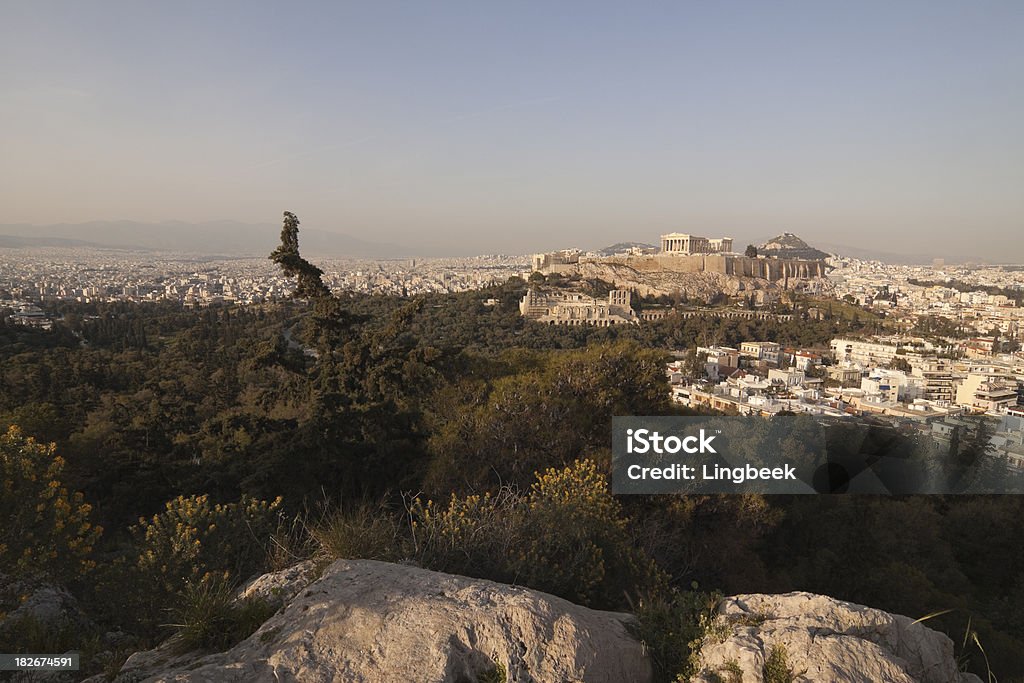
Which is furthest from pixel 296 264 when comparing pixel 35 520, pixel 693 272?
pixel 693 272

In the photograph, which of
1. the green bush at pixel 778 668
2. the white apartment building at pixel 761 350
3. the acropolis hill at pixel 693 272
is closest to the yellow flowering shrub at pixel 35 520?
the green bush at pixel 778 668

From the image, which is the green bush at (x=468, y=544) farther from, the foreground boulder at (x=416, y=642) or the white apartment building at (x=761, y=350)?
the white apartment building at (x=761, y=350)

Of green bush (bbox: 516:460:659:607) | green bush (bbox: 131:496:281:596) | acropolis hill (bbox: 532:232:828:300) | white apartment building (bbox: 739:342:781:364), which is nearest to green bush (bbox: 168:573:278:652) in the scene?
green bush (bbox: 131:496:281:596)

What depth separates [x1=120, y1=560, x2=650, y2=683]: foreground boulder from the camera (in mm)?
2283

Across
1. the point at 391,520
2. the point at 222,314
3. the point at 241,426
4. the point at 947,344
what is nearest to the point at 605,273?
the point at 947,344

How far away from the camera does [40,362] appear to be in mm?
17375

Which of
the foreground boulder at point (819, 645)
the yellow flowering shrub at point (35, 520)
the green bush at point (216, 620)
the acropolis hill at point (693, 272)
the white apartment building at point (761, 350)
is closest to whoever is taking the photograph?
the foreground boulder at point (819, 645)

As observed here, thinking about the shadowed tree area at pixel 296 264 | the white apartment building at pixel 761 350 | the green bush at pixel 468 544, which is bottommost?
the white apartment building at pixel 761 350

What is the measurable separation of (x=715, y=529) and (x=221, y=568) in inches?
216

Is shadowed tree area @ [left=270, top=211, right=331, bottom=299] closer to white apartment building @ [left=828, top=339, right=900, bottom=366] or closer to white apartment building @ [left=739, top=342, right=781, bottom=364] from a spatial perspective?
white apartment building @ [left=739, top=342, right=781, bottom=364]

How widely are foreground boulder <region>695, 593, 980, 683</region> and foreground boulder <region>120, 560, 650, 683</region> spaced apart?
425mm

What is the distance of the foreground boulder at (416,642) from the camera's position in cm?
228

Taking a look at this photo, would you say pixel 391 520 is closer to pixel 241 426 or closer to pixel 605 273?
pixel 241 426

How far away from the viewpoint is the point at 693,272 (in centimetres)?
7406
